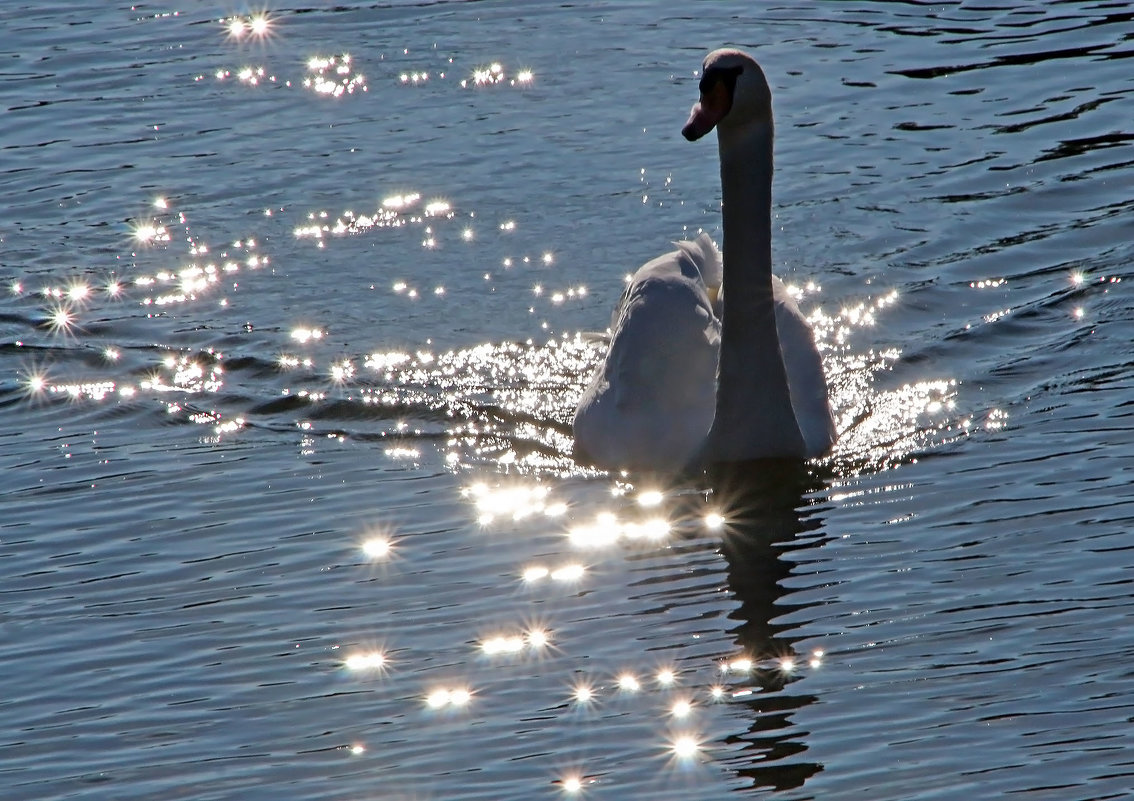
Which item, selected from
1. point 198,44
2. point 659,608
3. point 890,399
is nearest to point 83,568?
point 659,608

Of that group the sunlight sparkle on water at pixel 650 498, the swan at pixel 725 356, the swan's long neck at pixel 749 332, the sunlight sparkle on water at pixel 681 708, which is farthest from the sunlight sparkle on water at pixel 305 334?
the sunlight sparkle on water at pixel 681 708

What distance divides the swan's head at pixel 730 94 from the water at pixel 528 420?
73.5 inches

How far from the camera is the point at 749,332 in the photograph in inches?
364

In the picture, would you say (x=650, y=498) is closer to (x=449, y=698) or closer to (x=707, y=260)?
(x=707, y=260)

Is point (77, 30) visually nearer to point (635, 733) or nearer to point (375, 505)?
point (375, 505)

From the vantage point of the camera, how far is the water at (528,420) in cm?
680

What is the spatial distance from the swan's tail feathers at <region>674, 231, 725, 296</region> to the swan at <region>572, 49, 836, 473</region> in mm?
552

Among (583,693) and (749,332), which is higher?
(749,332)

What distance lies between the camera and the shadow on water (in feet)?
21.2

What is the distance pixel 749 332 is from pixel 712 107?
1.19 metres

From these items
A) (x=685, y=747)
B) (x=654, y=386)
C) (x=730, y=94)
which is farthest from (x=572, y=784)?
(x=730, y=94)

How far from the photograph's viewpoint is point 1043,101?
15211mm

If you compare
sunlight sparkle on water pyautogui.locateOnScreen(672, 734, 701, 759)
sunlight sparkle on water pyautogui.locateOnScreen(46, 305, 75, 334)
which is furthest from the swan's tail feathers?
sunlight sparkle on water pyautogui.locateOnScreen(672, 734, 701, 759)

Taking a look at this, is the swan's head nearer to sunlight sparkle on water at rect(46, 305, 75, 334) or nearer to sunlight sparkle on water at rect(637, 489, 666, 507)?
sunlight sparkle on water at rect(637, 489, 666, 507)
